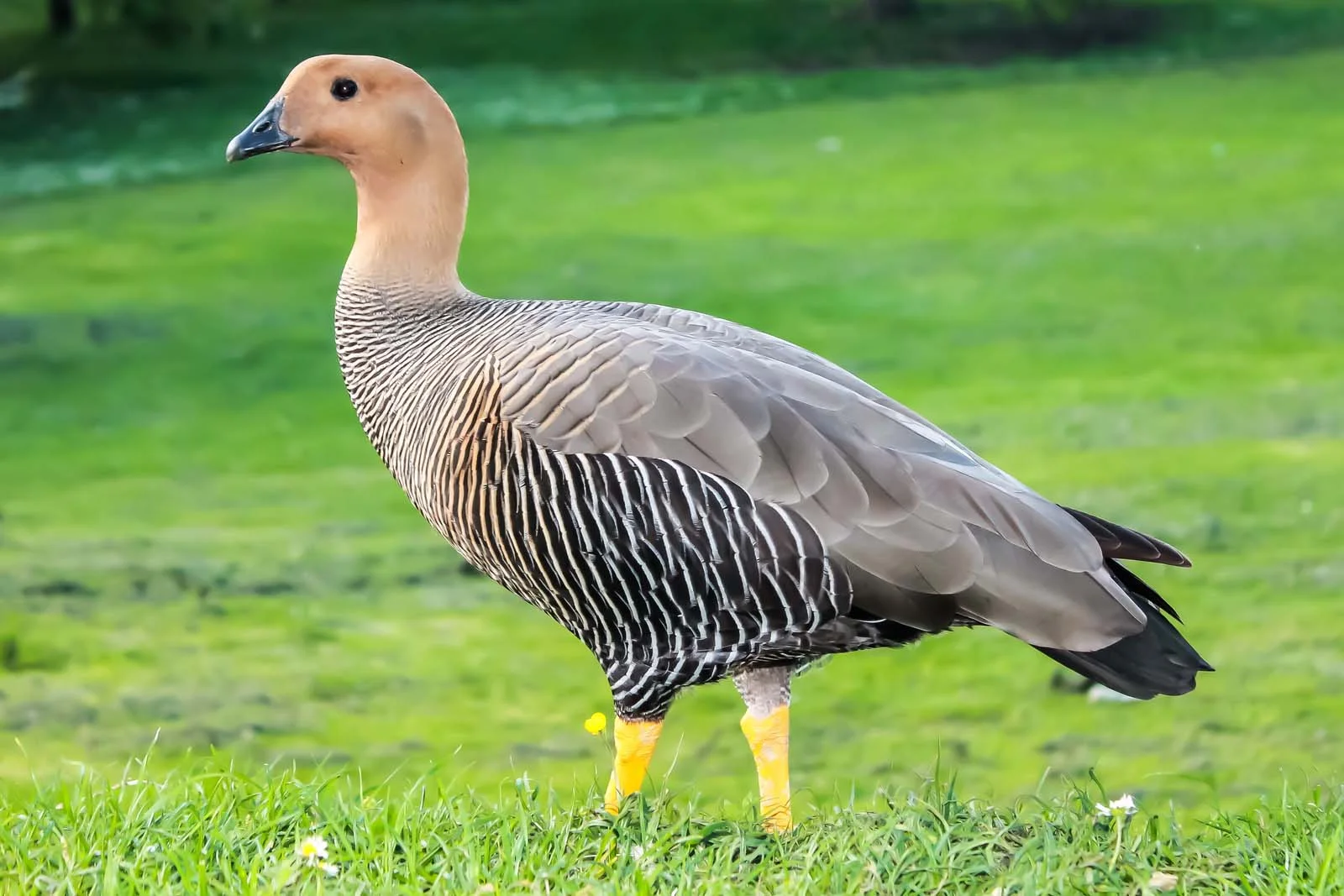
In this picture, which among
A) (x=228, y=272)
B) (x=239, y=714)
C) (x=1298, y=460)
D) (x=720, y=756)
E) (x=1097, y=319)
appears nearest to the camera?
(x=720, y=756)

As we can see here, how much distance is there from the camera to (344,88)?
2.66 metres

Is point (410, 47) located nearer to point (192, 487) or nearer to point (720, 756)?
point (192, 487)

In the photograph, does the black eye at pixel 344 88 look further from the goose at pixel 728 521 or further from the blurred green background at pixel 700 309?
the blurred green background at pixel 700 309

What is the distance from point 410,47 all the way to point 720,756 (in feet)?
18.8

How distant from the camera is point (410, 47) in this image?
344 inches

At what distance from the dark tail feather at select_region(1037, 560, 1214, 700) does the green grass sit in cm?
23

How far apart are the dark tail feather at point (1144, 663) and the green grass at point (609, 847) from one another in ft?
0.74

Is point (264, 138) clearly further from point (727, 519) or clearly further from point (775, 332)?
point (775, 332)

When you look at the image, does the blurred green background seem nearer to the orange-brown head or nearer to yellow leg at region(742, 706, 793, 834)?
yellow leg at region(742, 706, 793, 834)

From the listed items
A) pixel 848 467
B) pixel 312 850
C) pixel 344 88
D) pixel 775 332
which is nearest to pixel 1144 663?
pixel 848 467

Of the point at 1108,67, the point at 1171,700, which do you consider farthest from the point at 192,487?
the point at 1108,67

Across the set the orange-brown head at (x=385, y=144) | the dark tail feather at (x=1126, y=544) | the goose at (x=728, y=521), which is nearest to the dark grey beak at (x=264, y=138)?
the orange-brown head at (x=385, y=144)

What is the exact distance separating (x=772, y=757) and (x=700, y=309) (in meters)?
4.13

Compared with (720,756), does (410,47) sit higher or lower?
higher
